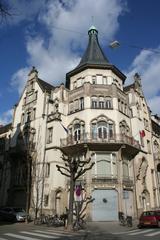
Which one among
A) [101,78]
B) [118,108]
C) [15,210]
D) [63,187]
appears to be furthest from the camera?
[101,78]

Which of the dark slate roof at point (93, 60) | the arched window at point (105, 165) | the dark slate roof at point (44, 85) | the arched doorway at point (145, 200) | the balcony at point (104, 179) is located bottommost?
the arched doorway at point (145, 200)

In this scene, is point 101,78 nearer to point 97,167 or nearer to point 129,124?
point 129,124

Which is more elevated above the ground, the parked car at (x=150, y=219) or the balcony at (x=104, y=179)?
the balcony at (x=104, y=179)

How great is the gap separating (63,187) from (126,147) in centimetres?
883

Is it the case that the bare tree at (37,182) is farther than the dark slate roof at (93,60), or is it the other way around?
the dark slate roof at (93,60)

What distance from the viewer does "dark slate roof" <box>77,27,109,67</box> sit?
35.6 metres

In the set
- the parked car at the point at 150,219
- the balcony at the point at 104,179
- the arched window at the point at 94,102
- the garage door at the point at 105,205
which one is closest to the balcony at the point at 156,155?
the balcony at the point at 104,179

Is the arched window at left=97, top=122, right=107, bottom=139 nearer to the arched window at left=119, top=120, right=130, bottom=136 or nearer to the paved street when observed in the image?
the arched window at left=119, top=120, right=130, bottom=136

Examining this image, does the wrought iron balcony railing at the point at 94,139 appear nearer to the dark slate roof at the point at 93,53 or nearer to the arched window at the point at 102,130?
the arched window at the point at 102,130

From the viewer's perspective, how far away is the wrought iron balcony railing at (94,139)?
28.4m

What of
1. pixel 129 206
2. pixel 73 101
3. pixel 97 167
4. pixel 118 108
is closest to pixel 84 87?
pixel 73 101

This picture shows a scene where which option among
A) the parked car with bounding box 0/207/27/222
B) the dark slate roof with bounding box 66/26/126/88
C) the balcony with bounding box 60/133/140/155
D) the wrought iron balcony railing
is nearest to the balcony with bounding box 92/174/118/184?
the balcony with bounding box 60/133/140/155

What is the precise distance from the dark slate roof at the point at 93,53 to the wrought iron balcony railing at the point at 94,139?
11020 millimetres

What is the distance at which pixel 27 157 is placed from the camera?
3127cm
